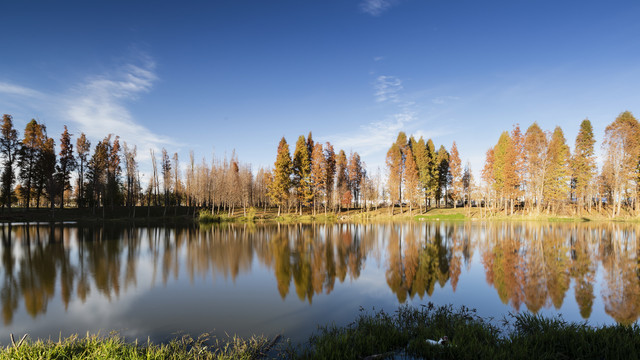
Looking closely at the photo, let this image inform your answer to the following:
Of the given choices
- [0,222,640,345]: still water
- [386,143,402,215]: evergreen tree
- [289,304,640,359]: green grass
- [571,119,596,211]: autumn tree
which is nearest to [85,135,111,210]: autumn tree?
[0,222,640,345]: still water

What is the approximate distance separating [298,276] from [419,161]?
52.6 metres

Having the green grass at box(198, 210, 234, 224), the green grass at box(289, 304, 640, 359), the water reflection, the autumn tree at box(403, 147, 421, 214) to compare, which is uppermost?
the autumn tree at box(403, 147, 421, 214)

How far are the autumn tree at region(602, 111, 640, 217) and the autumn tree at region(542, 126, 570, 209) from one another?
5.62 meters

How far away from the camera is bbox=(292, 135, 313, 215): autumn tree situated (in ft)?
176

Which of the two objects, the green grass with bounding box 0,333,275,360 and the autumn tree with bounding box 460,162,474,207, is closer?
the green grass with bounding box 0,333,275,360

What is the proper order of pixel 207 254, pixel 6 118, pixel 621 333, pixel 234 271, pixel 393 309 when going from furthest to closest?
pixel 6 118, pixel 207 254, pixel 234 271, pixel 393 309, pixel 621 333

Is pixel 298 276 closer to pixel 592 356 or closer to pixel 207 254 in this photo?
pixel 207 254

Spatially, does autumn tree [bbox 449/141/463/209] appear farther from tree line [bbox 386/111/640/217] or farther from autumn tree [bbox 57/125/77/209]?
autumn tree [bbox 57/125/77/209]

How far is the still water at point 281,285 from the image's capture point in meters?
8.09

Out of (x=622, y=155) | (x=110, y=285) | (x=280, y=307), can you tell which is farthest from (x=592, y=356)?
(x=622, y=155)

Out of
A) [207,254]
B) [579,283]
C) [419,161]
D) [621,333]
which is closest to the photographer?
[621,333]

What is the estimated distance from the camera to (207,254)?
60.4ft

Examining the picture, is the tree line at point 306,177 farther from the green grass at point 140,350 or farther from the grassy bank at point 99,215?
the green grass at point 140,350

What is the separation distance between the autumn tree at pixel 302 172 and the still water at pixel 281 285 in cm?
3383
